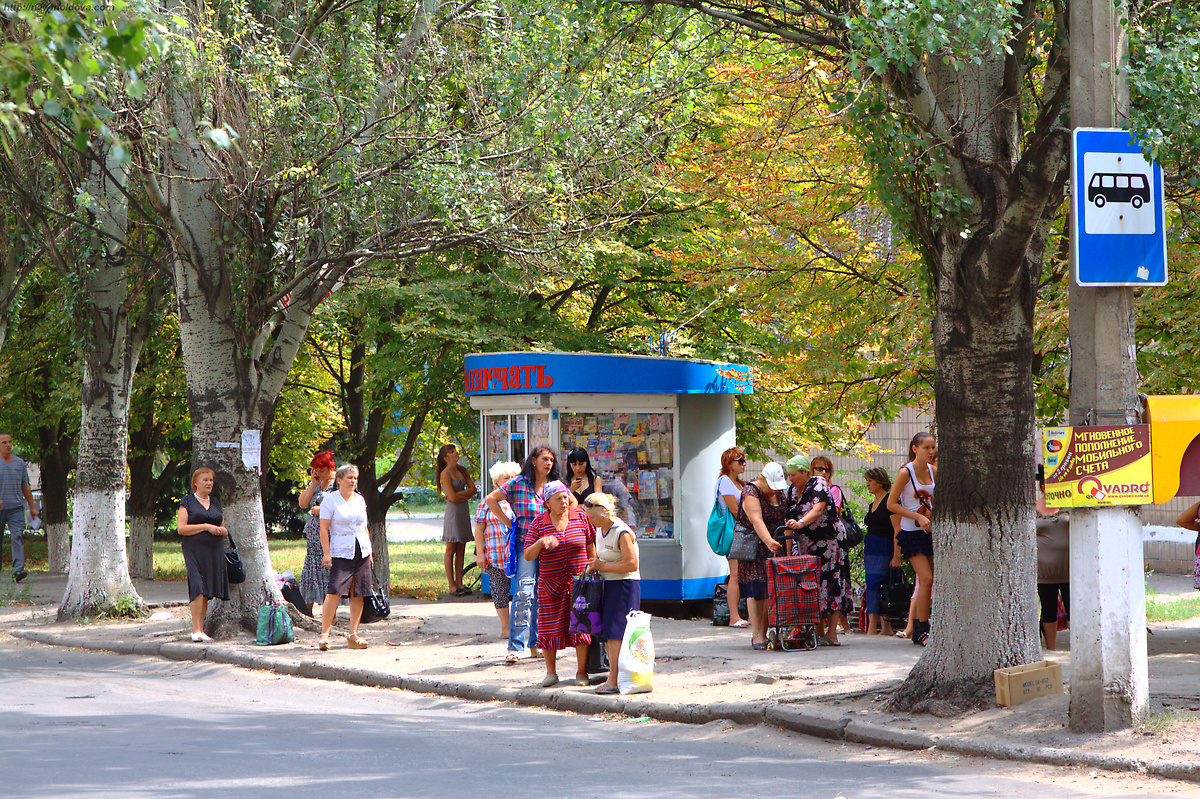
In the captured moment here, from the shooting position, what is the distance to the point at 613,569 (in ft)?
29.7

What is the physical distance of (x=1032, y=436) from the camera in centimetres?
763

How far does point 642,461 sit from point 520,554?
3.82 metres

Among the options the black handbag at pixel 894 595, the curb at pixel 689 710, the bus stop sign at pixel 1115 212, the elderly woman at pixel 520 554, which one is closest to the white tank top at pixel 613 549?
the curb at pixel 689 710

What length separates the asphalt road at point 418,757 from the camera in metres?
6.13

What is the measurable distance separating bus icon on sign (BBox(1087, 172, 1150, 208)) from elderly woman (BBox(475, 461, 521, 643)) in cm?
598

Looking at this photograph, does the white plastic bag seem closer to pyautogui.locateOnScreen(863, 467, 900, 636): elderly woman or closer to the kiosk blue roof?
pyautogui.locateOnScreen(863, 467, 900, 636): elderly woman

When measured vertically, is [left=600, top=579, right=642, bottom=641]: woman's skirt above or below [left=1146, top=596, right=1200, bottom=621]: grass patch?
above

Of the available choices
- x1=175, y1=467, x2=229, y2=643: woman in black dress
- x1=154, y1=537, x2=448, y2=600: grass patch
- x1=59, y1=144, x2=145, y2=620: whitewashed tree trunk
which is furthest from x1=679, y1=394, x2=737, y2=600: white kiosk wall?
x1=59, y1=144, x2=145, y2=620: whitewashed tree trunk

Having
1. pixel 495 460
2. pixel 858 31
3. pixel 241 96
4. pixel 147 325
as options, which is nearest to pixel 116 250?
pixel 147 325

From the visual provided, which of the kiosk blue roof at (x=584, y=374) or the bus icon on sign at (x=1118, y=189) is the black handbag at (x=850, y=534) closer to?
the kiosk blue roof at (x=584, y=374)

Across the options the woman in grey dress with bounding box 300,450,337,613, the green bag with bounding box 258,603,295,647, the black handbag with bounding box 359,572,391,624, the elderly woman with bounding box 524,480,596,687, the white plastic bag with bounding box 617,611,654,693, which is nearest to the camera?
the white plastic bag with bounding box 617,611,654,693

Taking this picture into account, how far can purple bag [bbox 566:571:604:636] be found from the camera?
9.16m

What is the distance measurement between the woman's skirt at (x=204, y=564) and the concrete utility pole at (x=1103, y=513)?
28.5ft

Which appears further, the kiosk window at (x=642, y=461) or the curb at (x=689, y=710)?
the kiosk window at (x=642, y=461)
